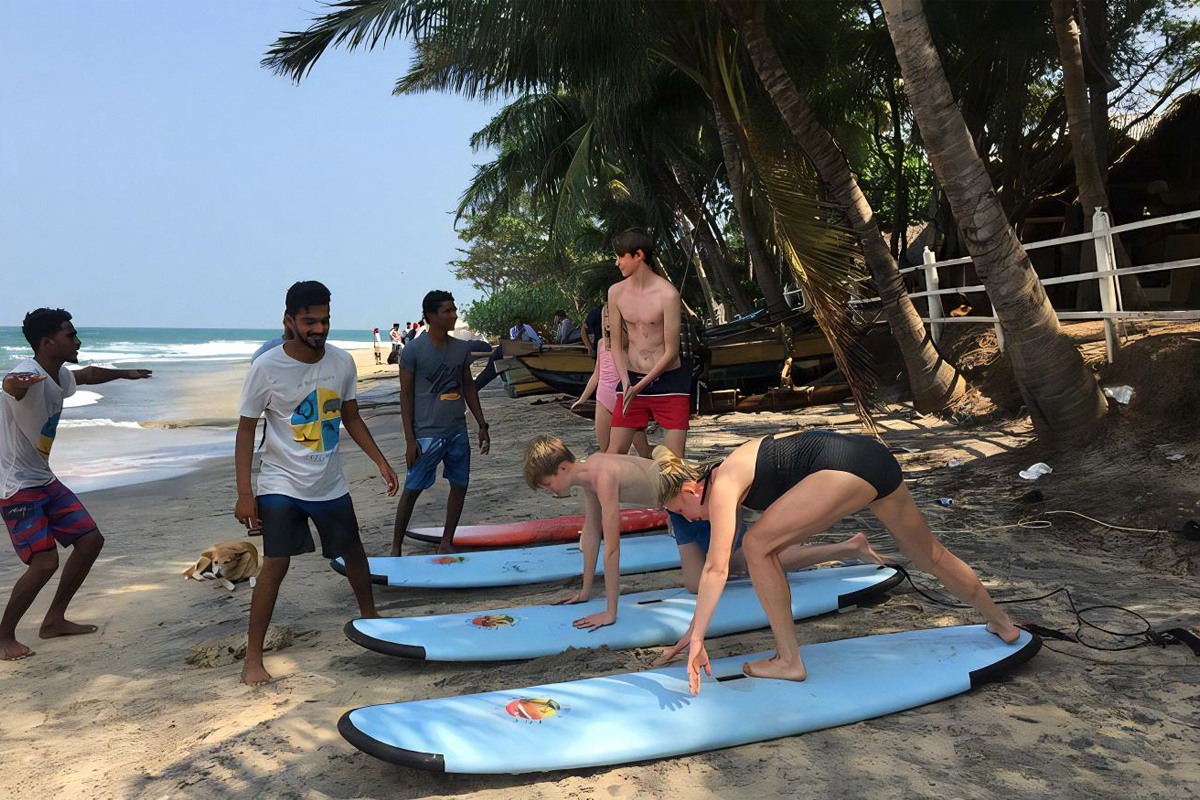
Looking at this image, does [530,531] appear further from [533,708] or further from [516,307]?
[516,307]

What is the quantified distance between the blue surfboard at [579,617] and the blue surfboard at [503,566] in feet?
2.67

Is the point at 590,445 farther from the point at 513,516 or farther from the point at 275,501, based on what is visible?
the point at 275,501

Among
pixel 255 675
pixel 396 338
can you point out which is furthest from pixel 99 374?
pixel 396 338

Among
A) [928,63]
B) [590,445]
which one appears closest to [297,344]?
[928,63]

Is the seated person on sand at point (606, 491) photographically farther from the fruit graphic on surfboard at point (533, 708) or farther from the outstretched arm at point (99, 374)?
the outstretched arm at point (99, 374)

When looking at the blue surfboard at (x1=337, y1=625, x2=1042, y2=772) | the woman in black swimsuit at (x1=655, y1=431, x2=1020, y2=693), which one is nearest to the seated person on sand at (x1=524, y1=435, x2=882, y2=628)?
the woman in black swimsuit at (x1=655, y1=431, x2=1020, y2=693)

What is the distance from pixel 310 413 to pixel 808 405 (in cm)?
950

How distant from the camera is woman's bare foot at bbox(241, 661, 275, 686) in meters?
4.14

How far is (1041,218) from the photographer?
1703 centimetres

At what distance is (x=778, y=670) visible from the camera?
3.66 metres

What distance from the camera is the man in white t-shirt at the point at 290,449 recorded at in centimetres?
409

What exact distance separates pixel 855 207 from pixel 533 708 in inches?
299

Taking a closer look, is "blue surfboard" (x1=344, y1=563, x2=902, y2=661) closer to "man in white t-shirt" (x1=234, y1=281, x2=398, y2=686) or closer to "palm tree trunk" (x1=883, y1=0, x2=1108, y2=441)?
"man in white t-shirt" (x1=234, y1=281, x2=398, y2=686)

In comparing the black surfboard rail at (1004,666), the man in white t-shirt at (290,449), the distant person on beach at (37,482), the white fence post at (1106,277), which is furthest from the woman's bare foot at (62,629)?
the white fence post at (1106,277)
